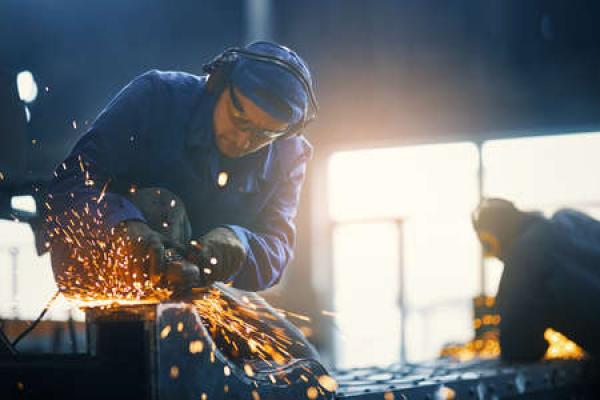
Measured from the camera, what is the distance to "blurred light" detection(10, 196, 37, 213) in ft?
8.29

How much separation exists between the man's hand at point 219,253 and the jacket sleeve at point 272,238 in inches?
4.2

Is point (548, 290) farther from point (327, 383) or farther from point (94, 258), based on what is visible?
point (94, 258)

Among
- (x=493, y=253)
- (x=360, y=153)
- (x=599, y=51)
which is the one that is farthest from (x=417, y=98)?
(x=493, y=253)

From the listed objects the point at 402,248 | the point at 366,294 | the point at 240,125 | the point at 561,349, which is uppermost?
the point at 240,125

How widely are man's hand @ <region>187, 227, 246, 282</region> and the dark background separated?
4.08 metres

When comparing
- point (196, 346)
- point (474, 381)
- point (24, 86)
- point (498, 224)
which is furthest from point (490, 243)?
point (196, 346)

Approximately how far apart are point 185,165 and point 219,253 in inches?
13.1

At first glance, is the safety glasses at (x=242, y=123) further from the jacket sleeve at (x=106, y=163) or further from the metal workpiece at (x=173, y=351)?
the metal workpiece at (x=173, y=351)

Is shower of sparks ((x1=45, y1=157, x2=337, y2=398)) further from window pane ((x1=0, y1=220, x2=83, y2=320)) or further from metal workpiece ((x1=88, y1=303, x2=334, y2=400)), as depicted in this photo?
window pane ((x1=0, y1=220, x2=83, y2=320))

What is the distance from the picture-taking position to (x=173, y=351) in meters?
1.58

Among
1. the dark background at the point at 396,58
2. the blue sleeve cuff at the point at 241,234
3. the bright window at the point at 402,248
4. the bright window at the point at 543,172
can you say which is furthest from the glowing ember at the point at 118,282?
the bright window at the point at 543,172

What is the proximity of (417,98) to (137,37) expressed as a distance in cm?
308

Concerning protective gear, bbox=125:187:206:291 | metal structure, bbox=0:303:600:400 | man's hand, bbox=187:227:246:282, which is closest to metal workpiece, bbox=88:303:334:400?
metal structure, bbox=0:303:600:400

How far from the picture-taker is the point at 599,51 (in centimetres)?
777
